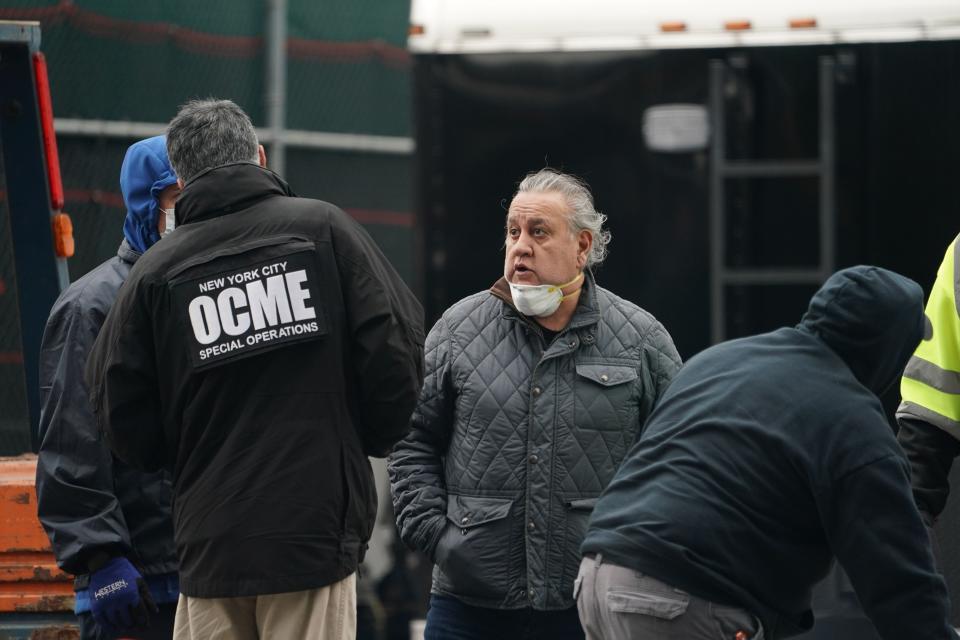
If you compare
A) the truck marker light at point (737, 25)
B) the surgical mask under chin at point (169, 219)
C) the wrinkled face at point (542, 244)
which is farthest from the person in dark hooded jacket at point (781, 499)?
the truck marker light at point (737, 25)

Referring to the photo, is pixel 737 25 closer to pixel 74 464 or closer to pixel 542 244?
pixel 542 244

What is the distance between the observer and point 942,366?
4090mm

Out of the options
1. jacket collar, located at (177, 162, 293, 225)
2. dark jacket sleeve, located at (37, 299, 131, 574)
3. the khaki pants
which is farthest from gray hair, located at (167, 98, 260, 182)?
the khaki pants

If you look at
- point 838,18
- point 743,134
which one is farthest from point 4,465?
point 838,18

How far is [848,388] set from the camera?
2996 mm

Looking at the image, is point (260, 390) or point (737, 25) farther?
point (737, 25)

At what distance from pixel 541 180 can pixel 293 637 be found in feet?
4.97

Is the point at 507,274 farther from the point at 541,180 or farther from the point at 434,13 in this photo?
the point at 434,13

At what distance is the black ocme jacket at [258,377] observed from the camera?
319 cm

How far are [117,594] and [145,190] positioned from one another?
1044 millimetres

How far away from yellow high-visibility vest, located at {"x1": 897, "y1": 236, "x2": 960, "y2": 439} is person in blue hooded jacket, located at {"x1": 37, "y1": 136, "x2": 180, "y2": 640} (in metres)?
2.03

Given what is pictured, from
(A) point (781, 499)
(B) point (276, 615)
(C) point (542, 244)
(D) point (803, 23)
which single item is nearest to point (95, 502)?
(B) point (276, 615)

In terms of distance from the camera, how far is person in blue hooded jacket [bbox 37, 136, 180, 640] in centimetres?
353

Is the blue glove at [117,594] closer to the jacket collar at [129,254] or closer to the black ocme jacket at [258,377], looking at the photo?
the black ocme jacket at [258,377]
